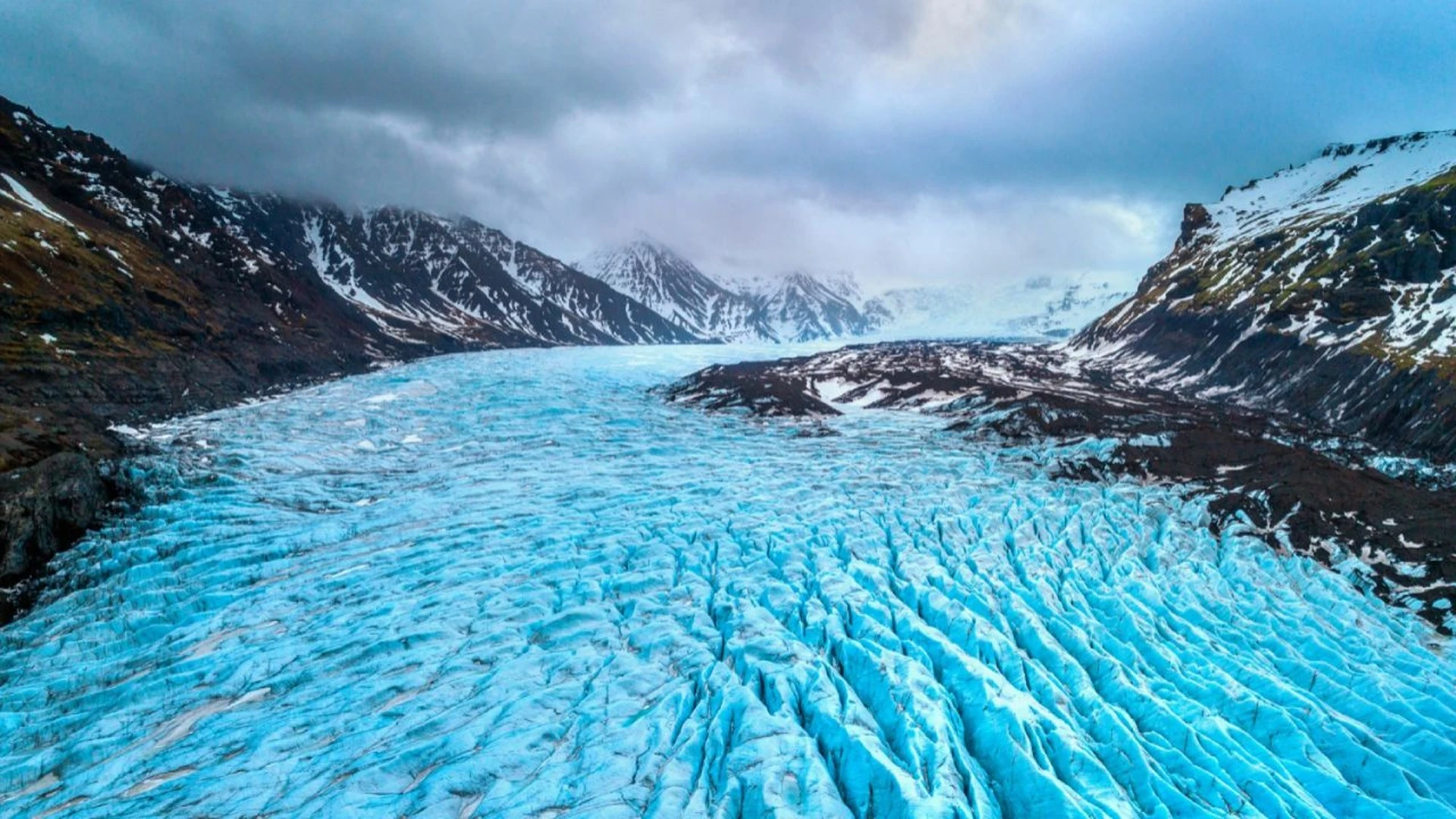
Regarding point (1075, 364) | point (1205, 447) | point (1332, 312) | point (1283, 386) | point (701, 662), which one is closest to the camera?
point (701, 662)

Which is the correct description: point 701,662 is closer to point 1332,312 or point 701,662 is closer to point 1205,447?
point 1205,447

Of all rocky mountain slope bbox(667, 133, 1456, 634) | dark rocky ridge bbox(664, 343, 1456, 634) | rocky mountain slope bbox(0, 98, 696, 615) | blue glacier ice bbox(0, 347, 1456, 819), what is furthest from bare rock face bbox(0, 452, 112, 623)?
rocky mountain slope bbox(667, 133, 1456, 634)

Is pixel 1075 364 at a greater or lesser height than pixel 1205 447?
greater

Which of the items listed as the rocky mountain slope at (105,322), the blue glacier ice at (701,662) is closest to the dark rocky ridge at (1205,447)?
the blue glacier ice at (701,662)

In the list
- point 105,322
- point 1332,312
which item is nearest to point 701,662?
point 105,322

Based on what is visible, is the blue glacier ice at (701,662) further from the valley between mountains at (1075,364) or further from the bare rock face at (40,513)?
the valley between mountains at (1075,364)

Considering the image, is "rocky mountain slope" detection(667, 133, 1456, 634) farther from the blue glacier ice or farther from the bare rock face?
the bare rock face
